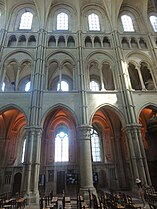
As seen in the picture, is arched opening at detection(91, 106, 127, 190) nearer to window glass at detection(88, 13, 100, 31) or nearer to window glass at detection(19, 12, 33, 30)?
window glass at detection(88, 13, 100, 31)

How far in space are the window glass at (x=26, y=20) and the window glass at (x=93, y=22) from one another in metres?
8.27

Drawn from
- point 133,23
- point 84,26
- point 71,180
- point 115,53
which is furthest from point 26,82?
point 133,23

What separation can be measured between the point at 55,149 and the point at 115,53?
14327mm

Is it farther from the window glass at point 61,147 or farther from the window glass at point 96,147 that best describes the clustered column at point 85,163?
the window glass at point 96,147

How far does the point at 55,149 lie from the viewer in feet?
69.7

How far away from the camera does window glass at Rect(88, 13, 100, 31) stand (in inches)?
882

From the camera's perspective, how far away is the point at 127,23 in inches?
913

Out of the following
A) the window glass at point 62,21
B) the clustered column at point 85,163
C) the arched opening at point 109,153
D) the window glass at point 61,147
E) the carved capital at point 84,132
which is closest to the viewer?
the clustered column at point 85,163

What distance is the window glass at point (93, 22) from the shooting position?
22411 millimetres

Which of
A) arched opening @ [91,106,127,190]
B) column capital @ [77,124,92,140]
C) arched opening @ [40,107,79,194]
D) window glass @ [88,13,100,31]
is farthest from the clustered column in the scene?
window glass @ [88,13,100,31]

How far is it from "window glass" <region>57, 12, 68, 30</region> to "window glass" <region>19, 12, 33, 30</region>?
151 inches

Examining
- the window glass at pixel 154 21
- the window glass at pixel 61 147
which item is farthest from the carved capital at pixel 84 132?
the window glass at pixel 154 21

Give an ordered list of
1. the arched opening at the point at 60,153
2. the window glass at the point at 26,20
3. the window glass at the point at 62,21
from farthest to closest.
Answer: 1. the window glass at the point at 62,21
2. the window glass at the point at 26,20
3. the arched opening at the point at 60,153

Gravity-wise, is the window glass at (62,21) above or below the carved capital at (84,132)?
above
